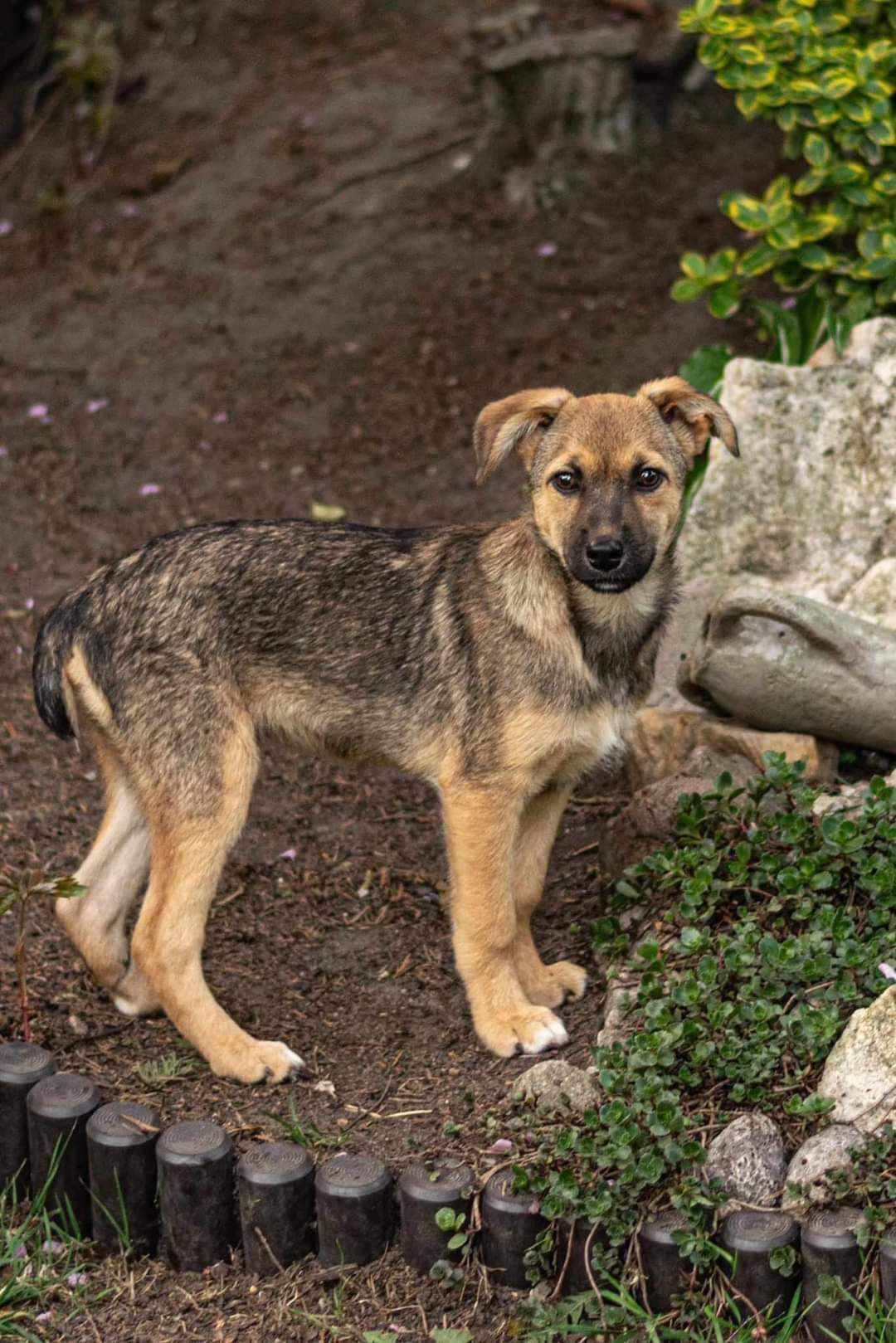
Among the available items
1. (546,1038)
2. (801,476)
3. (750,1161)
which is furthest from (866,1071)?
(801,476)

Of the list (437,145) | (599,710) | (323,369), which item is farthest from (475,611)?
(437,145)

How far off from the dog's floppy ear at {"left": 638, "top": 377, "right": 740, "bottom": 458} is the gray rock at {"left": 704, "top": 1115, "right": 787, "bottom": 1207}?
2160 mm

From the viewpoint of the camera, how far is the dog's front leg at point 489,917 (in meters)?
5.29

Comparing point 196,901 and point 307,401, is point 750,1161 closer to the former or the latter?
point 196,901

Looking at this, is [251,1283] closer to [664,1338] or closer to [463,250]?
[664,1338]

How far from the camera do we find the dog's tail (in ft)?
18.2

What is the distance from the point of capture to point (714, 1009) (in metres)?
4.78

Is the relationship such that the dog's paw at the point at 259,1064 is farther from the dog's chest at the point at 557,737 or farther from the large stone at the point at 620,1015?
the dog's chest at the point at 557,737

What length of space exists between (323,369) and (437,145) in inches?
89.7

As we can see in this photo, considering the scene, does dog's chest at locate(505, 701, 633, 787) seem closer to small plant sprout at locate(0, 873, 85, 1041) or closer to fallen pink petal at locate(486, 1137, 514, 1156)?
fallen pink petal at locate(486, 1137, 514, 1156)

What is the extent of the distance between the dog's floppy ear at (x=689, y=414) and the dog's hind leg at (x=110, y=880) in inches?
87.8

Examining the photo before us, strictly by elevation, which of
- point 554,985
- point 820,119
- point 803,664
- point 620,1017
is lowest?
point 554,985

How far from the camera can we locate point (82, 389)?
10266mm

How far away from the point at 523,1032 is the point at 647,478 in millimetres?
1845
